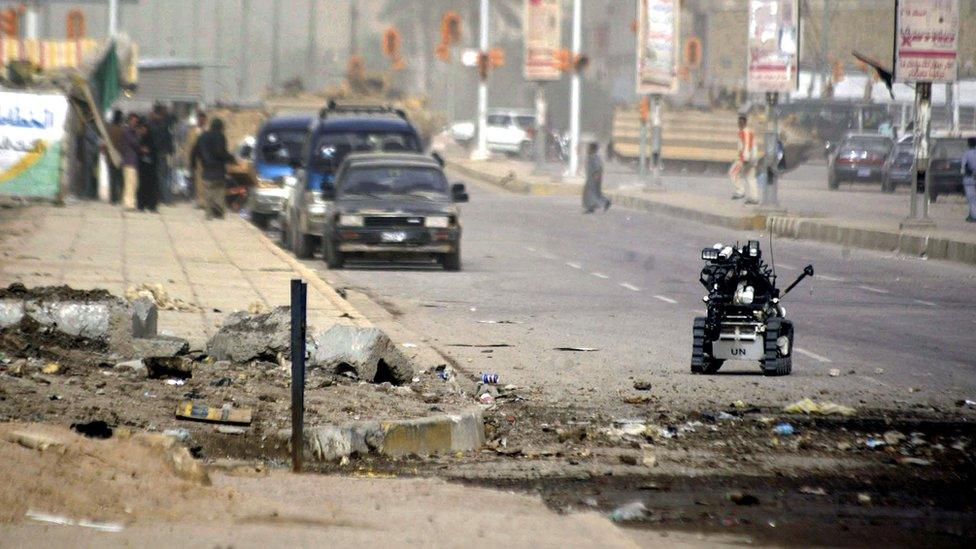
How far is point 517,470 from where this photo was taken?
824 centimetres

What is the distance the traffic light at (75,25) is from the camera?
218 ft

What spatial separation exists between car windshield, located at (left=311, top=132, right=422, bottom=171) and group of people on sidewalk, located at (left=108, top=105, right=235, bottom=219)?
3.00 m

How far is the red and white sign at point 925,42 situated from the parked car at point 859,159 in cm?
2155

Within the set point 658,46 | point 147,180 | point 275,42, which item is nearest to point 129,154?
point 147,180

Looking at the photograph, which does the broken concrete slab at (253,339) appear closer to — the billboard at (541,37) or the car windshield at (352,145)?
the car windshield at (352,145)

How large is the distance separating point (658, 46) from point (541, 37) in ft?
24.2

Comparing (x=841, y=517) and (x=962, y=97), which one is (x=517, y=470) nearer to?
(x=841, y=517)

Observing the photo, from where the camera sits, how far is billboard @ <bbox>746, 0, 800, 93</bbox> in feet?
111

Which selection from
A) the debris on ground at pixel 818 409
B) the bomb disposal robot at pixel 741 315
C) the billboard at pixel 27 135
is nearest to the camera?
the debris on ground at pixel 818 409

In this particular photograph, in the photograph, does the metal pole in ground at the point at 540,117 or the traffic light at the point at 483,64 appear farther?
the traffic light at the point at 483,64

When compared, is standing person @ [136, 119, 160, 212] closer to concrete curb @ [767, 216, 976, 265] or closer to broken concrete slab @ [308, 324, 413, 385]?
concrete curb @ [767, 216, 976, 265]

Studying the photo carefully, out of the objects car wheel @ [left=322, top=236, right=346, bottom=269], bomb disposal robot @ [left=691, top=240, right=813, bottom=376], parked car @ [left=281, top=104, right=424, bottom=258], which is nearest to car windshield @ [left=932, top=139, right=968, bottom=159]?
parked car @ [left=281, top=104, right=424, bottom=258]

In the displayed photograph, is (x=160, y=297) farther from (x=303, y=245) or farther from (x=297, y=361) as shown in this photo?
(x=303, y=245)

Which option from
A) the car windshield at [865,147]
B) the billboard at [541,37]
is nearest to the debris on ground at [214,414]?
the car windshield at [865,147]
